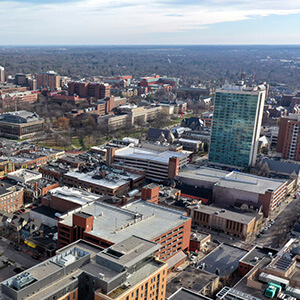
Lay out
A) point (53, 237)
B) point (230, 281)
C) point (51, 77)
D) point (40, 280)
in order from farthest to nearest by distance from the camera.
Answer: point (51, 77) < point (53, 237) < point (230, 281) < point (40, 280)

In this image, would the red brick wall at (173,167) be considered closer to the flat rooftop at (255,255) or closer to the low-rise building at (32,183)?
the low-rise building at (32,183)

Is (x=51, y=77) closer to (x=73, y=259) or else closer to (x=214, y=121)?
(x=214, y=121)

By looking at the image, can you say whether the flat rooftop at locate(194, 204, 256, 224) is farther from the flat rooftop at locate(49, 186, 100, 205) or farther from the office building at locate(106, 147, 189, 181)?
the flat rooftop at locate(49, 186, 100, 205)

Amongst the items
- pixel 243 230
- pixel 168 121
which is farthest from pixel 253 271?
pixel 168 121

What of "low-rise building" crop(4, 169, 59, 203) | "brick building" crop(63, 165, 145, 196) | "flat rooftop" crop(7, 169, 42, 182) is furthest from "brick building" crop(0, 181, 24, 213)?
"brick building" crop(63, 165, 145, 196)

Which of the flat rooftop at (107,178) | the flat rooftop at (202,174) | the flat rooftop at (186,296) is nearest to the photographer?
the flat rooftop at (186,296)

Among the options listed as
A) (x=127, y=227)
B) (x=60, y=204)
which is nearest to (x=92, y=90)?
(x=60, y=204)

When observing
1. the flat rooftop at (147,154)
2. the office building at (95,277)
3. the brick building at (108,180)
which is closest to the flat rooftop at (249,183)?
the flat rooftop at (147,154)
